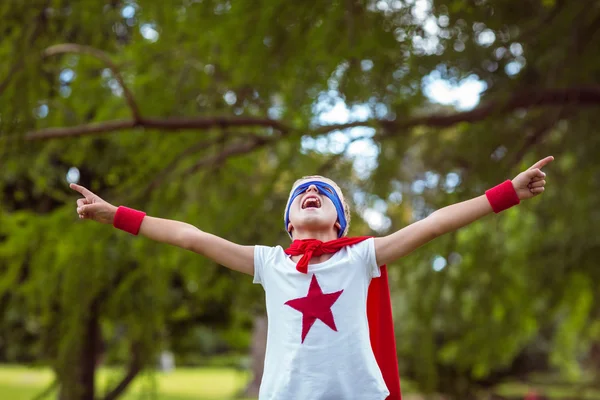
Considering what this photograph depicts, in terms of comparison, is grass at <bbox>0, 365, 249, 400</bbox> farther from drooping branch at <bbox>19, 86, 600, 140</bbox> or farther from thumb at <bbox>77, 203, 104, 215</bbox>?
thumb at <bbox>77, 203, 104, 215</bbox>

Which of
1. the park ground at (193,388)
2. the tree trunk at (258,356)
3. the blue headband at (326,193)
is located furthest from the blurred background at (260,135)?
the tree trunk at (258,356)

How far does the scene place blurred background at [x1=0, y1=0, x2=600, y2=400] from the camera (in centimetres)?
411

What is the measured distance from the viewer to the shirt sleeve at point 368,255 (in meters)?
1.99

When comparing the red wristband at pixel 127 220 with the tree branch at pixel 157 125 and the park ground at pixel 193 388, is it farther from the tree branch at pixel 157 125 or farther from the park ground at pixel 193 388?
the park ground at pixel 193 388

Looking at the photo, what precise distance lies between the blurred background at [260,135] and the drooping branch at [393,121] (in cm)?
1

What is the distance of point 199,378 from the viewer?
22719mm

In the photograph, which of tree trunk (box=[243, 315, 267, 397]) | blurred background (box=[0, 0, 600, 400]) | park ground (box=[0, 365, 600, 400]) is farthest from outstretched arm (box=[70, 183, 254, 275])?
tree trunk (box=[243, 315, 267, 397])

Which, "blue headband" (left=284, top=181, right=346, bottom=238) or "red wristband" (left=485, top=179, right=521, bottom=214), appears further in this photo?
"blue headband" (left=284, top=181, right=346, bottom=238)

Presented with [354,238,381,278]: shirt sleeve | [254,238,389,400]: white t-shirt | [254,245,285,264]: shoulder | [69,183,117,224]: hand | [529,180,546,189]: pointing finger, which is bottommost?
[254,238,389,400]: white t-shirt

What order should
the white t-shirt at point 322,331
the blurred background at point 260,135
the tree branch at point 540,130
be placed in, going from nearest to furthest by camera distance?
the white t-shirt at point 322,331 → the blurred background at point 260,135 → the tree branch at point 540,130

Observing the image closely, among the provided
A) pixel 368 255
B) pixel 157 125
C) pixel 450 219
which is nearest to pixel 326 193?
pixel 368 255

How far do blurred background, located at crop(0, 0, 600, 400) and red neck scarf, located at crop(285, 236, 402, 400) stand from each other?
1915 mm

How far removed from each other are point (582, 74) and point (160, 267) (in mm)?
3020

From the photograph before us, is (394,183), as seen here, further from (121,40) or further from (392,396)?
(392,396)
